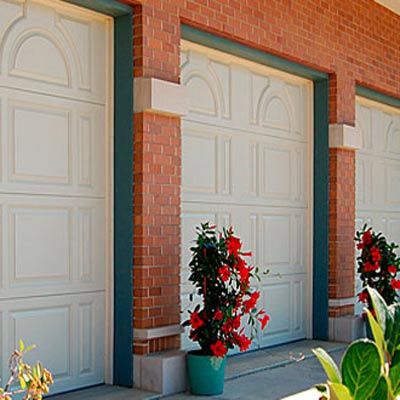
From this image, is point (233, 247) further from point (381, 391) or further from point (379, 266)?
point (381, 391)

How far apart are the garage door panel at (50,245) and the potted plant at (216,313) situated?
2.60 ft

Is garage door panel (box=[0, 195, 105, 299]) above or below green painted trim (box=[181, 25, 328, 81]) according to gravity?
below

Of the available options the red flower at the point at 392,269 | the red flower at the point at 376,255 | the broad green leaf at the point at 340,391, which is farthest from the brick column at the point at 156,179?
the broad green leaf at the point at 340,391

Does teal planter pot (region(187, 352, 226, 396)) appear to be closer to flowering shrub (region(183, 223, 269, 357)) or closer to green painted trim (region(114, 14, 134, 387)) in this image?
flowering shrub (region(183, 223, 269, 357))

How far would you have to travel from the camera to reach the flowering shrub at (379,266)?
820 cm

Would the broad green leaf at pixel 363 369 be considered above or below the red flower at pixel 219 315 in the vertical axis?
above

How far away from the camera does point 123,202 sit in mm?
5766

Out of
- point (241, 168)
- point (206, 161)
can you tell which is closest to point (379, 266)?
point (241, 168)

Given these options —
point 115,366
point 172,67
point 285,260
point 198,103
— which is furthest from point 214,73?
point 115,366

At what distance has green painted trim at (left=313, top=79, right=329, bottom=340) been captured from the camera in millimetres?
8438

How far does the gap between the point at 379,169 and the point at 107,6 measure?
5549 millimetres

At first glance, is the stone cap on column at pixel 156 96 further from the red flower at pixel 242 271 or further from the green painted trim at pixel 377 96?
the green painted trim at pixel 377 96

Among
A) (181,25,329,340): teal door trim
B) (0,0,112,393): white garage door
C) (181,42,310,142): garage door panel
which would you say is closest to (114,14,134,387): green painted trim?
(0,0,112,393): white garage door

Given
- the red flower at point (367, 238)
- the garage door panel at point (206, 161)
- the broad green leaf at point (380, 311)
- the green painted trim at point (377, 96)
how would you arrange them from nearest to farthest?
the broad green leaf at point (380, 311) < the garage door panel at point (206, 161) < the red flower at point (367, 238) < the green painted trim at point (377, 96)
